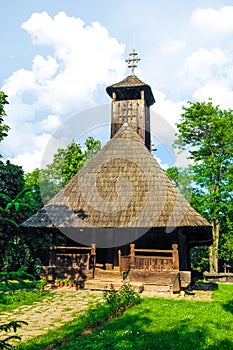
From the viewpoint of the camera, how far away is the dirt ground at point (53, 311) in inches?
259

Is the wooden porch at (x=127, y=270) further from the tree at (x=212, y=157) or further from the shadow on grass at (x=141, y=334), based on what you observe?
the tree at (x=212, y=157)

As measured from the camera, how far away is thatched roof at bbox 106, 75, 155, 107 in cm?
1742

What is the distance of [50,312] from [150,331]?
2.98 m

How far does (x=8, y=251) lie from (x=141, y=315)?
4.99 meters

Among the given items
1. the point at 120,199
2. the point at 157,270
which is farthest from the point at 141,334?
the point at 120,199

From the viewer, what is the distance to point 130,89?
17672 mm

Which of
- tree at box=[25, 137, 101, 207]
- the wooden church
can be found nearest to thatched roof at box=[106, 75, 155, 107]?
the wooden church

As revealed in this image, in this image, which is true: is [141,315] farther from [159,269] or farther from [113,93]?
[113,93]

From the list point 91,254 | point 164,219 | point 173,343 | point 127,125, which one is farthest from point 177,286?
point 127,125

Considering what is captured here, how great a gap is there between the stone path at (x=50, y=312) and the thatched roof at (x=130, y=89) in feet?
35.2

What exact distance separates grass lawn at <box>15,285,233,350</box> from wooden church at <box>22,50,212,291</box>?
3.57 m

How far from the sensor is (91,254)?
472 inches

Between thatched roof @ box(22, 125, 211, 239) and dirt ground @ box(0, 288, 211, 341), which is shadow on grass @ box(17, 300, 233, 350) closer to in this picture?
dirt ground @ box(0, 288, 211, 341)

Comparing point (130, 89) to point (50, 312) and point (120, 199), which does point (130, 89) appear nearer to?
point (120, 199)
